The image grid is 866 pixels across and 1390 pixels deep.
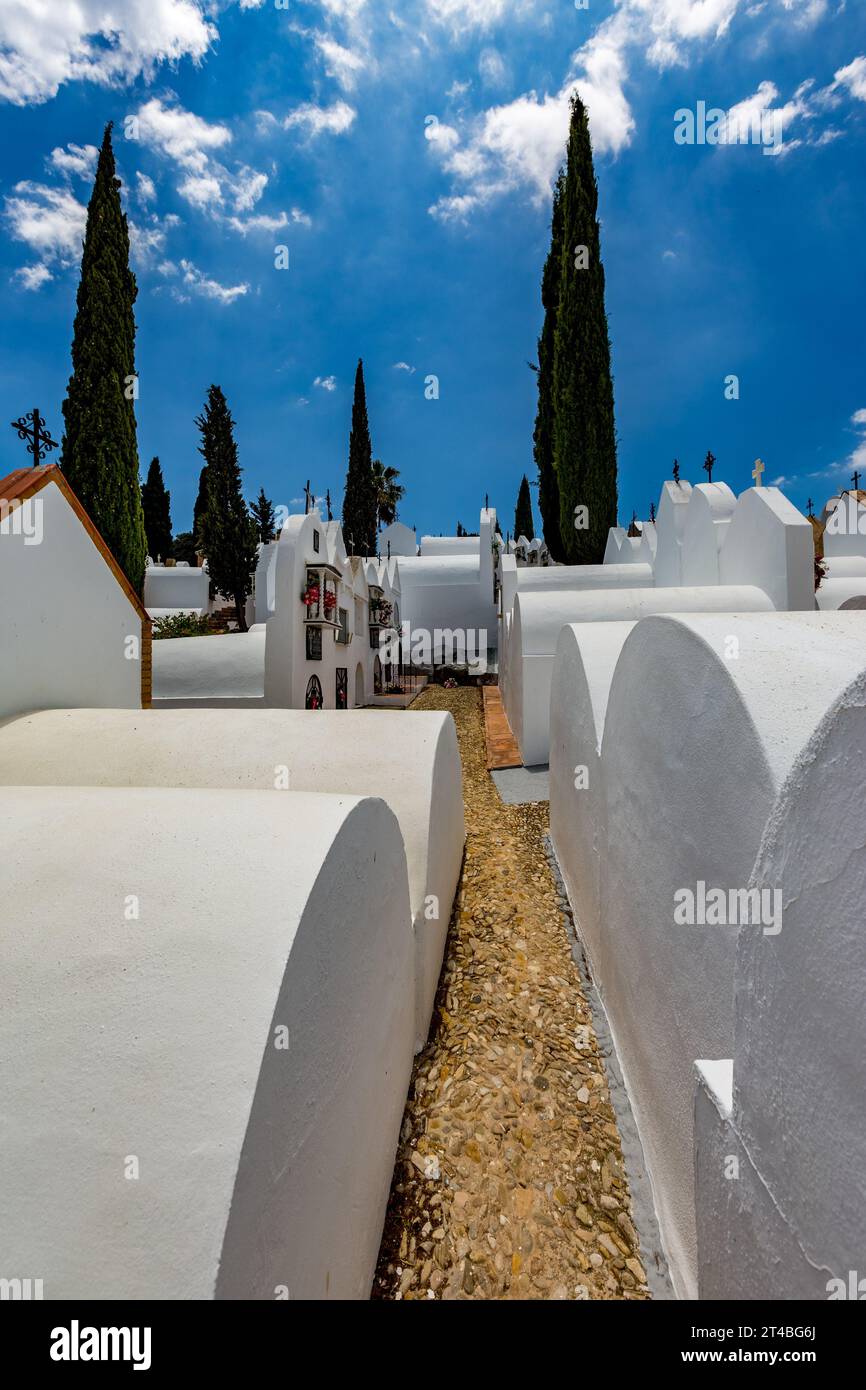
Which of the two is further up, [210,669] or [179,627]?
[179,627]

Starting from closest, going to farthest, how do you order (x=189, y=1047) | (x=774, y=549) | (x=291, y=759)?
(x=189, y=1047) → (x=291, y=759) → (x=774, y=549)

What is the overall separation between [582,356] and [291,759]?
17536mm

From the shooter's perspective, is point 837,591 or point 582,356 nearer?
point 837,591

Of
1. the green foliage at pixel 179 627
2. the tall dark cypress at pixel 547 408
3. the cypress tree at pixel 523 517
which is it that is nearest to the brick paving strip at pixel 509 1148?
the green foliage at pixel 179 627

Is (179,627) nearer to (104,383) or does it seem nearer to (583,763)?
(104,383)

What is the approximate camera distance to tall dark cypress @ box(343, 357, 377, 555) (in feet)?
94.2

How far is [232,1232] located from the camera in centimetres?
127

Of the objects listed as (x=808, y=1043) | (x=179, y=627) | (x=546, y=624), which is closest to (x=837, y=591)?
(x=546, y=624)

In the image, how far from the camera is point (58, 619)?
5891 millimetres

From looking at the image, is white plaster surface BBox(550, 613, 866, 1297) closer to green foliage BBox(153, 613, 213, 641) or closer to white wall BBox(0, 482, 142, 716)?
white wall BBox(0, 482, 142, 716)

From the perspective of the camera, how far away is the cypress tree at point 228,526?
22.2 meters

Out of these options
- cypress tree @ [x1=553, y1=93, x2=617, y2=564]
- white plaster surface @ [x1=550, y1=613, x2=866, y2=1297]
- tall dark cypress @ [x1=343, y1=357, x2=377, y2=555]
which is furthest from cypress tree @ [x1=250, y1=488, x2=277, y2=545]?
white plaster surface @ [x1=550, y1=613, x2=866, y2=1297]
